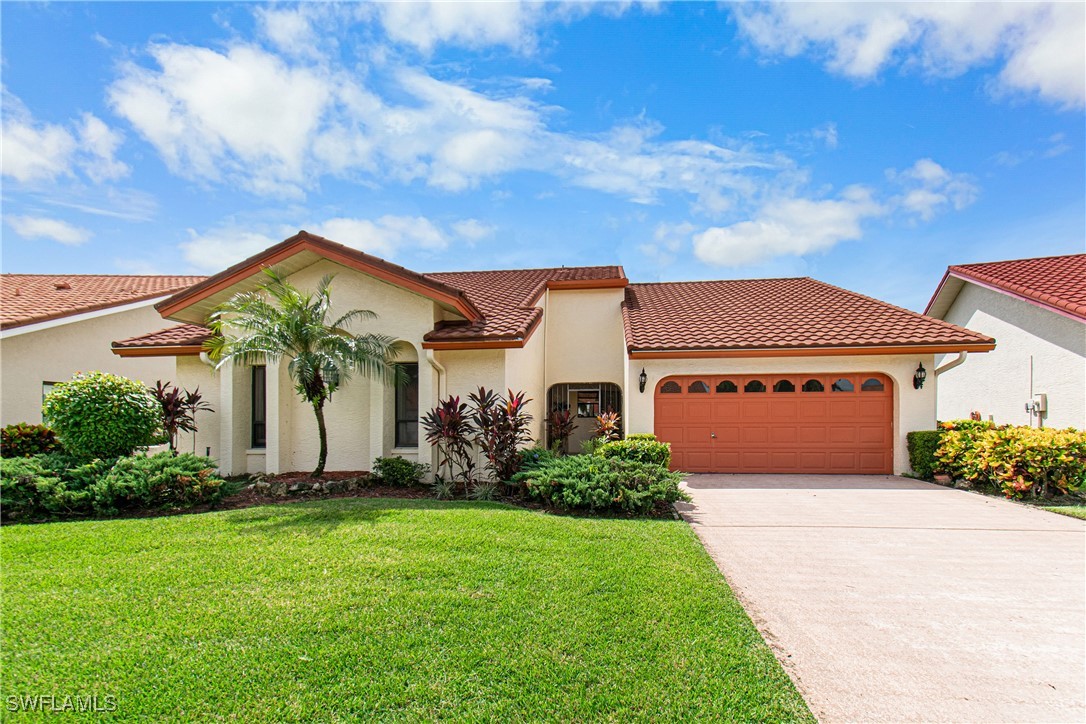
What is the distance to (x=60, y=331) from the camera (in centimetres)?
1433

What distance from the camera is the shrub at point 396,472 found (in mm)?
9734

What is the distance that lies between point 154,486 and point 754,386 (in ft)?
41.0

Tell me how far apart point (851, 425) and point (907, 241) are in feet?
23.7

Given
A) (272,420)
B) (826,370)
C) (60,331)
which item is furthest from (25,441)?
(826,370)

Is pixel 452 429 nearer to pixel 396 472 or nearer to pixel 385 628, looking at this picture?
pixel 396 472

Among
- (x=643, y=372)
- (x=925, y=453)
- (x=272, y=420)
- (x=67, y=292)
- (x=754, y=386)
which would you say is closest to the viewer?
(x=272, y=420)

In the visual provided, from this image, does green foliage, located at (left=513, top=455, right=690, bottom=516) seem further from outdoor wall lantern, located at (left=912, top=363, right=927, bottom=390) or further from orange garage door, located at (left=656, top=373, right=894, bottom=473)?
outdoor wall lantern, located at (left=912, top=363, right=927, bottom=390)

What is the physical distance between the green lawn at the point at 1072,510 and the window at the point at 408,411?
11712mm

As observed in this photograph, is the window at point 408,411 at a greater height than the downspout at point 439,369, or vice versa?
the downspout at point 439,369

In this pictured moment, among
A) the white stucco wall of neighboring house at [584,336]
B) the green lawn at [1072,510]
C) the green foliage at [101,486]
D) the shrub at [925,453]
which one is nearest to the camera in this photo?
the green foliage at [101,486]

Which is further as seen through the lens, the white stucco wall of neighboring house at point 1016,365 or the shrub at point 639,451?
the white stucco wall of neighboring house at point 1016,365

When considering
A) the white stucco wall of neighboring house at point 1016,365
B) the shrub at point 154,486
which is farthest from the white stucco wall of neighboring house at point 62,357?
the white stucco wall of neighboring house at point 1016,365
